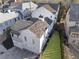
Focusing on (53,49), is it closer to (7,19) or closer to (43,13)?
(43,13)

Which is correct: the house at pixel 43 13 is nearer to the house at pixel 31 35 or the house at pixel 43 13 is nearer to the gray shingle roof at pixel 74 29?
the house at pixel 31 35

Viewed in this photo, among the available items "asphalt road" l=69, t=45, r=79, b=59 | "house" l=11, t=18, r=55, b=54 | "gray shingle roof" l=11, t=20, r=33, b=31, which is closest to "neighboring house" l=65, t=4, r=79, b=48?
"asphalt road" l=69, t=45, r=79, b=59

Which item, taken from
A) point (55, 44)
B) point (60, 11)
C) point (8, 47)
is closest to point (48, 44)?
point (55, 44)

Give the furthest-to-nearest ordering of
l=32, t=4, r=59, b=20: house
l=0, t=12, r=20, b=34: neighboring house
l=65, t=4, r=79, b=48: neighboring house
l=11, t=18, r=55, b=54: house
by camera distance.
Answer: l=32, t=4, r=59, b=20: house
l=0, t=12, r=20, b=34: neighboring house
l=65, t=4, r=79, b=48: neighboring house
l=11, t=18, r=55, b=54: house

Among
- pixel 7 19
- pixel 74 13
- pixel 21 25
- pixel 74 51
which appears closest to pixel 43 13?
pixel 74 13

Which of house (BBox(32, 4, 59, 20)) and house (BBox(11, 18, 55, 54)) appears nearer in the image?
house (BBox(11, 18, 55, 54))

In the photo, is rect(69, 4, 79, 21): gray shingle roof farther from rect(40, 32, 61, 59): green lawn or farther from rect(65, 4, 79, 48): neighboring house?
rect(40, 32, 61, 59): green lawn
